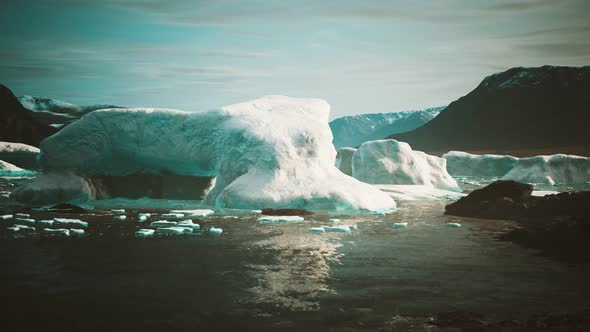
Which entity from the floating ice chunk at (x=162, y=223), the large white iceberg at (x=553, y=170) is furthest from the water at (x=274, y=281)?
the large white iceberg at (x=553, y=170)

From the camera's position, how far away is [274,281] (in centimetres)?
862

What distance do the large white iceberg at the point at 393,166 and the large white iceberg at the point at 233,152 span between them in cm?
1166

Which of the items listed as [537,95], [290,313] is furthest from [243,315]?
[537,95]

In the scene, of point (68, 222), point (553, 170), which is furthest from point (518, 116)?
point (68, 222)

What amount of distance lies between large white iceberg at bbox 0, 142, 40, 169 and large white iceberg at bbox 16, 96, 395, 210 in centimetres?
6286

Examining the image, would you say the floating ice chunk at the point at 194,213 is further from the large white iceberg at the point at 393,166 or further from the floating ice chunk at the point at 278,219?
the large white iceberg at the point at 393,166

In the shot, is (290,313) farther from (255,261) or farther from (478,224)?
(478,224)

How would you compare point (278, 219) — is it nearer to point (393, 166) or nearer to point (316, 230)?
point (316, 230)

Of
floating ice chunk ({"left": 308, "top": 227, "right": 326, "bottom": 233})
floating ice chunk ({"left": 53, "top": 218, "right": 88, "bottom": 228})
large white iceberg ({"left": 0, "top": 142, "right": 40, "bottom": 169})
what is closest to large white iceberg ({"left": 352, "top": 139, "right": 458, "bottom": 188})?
floating ice chunk ({"left": 308, "top": 227, "right": 326, "bottom": 233})

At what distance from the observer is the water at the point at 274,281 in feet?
22.3

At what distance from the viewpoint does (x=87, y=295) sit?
7.71 m

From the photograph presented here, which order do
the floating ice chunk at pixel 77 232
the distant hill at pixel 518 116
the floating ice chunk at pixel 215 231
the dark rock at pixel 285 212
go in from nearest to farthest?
the floating ice chunk at pixel 77 232
the floating ice chunk at pixel 215 231
the dark rock at pixel 285 212
the distant hill at pixel 518 116

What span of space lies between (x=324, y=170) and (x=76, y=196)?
1064 centimetres

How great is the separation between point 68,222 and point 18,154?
7739 centimetres
